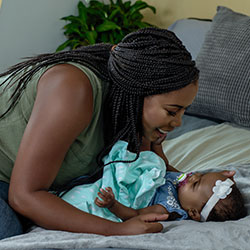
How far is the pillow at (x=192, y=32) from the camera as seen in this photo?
99.2 inches

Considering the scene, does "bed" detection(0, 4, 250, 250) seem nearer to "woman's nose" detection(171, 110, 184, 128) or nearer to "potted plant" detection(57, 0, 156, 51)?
"woman's nose" detection(171, 110, 184, 128)

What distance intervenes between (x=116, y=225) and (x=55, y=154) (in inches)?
9.7

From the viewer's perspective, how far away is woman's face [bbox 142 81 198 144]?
125 centimetres

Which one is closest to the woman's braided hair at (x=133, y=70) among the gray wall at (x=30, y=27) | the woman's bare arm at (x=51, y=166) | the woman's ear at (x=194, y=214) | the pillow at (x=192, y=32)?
the woman's bare arm at (x=51, y=166)

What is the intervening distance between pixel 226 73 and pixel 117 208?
1.14 meters

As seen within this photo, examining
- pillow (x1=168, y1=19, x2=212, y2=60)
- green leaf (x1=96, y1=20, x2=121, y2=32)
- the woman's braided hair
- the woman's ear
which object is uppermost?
the woman's braided hair

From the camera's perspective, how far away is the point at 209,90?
2.19 m

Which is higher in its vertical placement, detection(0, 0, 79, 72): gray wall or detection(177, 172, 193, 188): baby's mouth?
detection(0, 0, 79, 72): gray wall

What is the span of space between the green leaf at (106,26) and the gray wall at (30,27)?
0.28 meters

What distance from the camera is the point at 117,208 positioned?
1.26 m

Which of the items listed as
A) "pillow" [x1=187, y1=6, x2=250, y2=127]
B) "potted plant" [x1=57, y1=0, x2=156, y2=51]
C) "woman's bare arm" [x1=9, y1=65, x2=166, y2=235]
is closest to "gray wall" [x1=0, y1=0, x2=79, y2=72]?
"potted plant" [x1=57, y1=0, x2=156, y2=51]

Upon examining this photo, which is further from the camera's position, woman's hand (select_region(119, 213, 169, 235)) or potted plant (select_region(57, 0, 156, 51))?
potted plant (select_region(57, 0, 156, 51))

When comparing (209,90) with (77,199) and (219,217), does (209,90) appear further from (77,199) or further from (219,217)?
(77,199)

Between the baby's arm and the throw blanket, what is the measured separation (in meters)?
0.04
